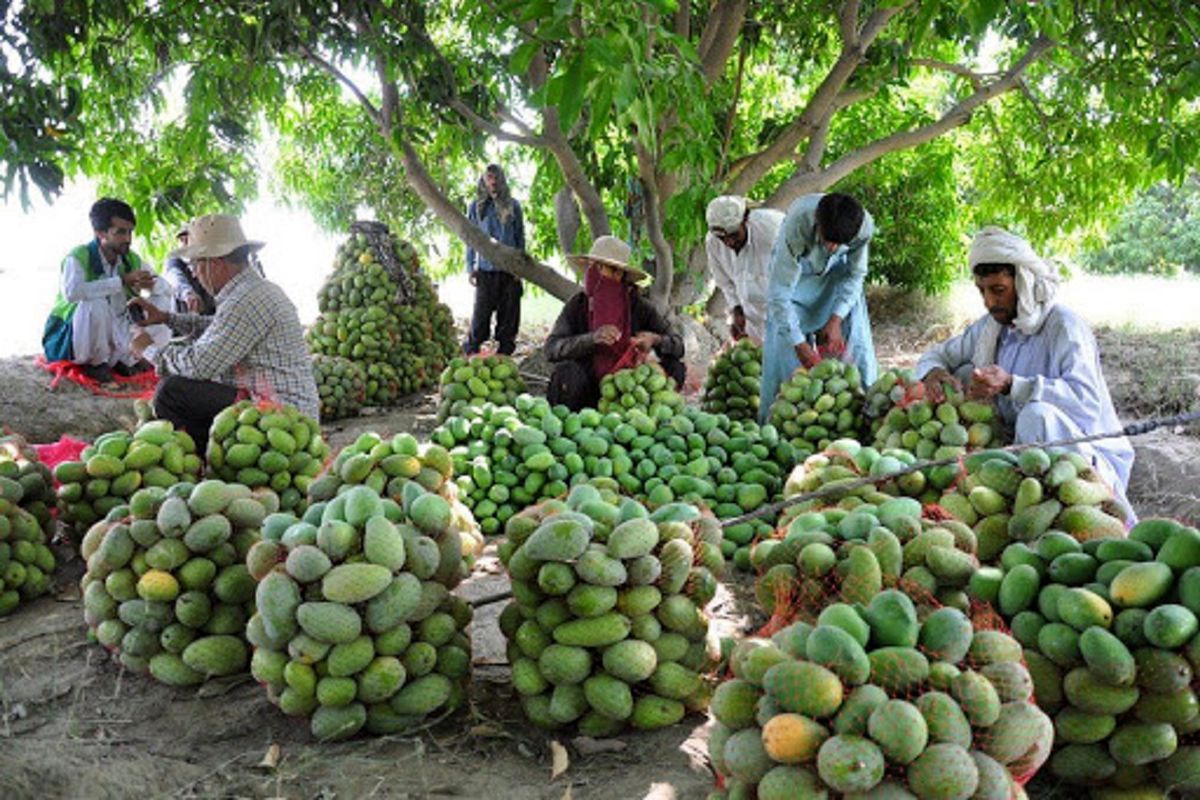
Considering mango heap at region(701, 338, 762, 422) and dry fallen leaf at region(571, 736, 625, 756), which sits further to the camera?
mango heap at region(701, 338, 762, 422)

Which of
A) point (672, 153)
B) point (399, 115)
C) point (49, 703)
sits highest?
point (399, 115)

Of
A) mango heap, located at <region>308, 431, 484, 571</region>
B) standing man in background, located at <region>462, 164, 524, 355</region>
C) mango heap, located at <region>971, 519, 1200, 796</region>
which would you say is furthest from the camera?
standing man in background, located at <region>462, 164, 524, 355</region>

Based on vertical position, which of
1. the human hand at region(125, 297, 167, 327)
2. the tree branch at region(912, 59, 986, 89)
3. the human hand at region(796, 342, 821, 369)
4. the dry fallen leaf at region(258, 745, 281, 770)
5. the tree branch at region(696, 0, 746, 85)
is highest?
the tree branch at region(912, 59, 986, 89)

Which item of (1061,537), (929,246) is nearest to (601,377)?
(1061,537)

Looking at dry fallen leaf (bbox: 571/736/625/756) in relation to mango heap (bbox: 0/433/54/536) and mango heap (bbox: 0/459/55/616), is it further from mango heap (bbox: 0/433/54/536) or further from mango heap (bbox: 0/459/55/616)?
mango heap (bbox: 0/433/54/536)

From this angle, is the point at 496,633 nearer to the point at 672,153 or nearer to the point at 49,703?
the point at 49,703

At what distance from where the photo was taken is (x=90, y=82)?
292 inches

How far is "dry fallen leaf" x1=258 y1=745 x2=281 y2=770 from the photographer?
249 cm

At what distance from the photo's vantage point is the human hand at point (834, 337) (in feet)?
18.5

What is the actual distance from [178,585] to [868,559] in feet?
6.44

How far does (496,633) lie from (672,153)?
266cm

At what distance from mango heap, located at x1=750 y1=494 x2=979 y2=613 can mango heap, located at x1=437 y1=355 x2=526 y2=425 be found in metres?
3.17

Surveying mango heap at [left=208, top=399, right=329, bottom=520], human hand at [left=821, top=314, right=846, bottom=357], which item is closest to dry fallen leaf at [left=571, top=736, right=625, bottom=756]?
mango heap at [left=208, top=399, right=329, bottom=520]

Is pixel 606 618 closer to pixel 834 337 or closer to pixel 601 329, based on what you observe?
pixel 601 329
